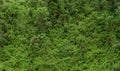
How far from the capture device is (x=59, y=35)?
16.2 meters

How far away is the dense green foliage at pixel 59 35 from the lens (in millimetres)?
14914

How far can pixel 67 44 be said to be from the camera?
1575 centimetres

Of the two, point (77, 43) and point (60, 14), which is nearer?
point (77, 43)

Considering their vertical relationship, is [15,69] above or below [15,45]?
below

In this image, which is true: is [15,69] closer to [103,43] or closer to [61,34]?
[61,34]

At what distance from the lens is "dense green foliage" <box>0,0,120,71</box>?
14.9 metres

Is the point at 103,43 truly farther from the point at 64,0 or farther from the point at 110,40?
the point at 64,0

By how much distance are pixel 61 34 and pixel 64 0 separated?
7.92 ft

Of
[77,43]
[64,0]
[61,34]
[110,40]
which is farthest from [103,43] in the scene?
[64,0]

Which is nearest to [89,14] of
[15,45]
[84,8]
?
[84,8]

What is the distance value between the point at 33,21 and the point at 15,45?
188 centimetres

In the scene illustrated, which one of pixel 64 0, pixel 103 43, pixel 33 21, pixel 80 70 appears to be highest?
pixel 64 0

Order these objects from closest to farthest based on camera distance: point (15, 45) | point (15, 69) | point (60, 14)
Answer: point (15, 69), point (15, 45), point (60, 14)

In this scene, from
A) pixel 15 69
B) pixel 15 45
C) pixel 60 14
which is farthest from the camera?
pixel 60 14
